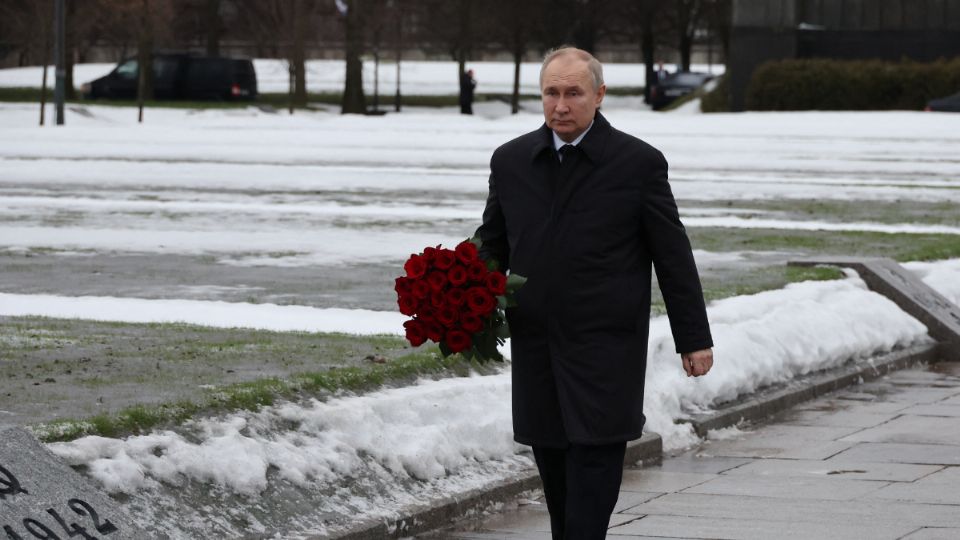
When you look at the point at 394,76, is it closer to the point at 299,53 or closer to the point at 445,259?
the point at 299,53

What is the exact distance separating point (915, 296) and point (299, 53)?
45.0 meters

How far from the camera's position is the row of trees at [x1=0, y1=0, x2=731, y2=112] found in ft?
188

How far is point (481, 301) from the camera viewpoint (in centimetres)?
549

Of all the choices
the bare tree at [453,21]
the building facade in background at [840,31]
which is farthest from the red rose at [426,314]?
the bare tree at [453,21]

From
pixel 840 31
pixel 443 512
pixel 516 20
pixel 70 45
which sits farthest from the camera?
pixel 516 20

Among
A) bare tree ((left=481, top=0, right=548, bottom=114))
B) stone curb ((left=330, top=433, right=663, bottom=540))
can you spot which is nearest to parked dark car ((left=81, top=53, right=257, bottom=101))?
bare tree ((left=481, top=0, right=548, bottom=114))

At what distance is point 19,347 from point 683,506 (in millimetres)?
3685

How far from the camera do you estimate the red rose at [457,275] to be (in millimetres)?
5523

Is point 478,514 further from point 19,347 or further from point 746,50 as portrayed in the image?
point 746,50

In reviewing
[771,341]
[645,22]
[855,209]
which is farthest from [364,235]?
[645,22]

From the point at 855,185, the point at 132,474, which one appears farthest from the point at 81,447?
the point at 855,185

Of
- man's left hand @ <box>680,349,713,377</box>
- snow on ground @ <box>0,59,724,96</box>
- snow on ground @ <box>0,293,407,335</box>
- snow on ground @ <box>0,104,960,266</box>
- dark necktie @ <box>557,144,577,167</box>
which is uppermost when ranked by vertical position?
dark necktie @ <box>557,144,577,167</box>

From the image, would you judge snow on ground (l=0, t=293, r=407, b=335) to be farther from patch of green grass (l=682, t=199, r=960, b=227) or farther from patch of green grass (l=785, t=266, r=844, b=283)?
patch of green grass (l=682, t=199, r=960, b=227)

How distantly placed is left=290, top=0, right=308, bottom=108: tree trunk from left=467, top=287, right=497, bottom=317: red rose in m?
51.5
